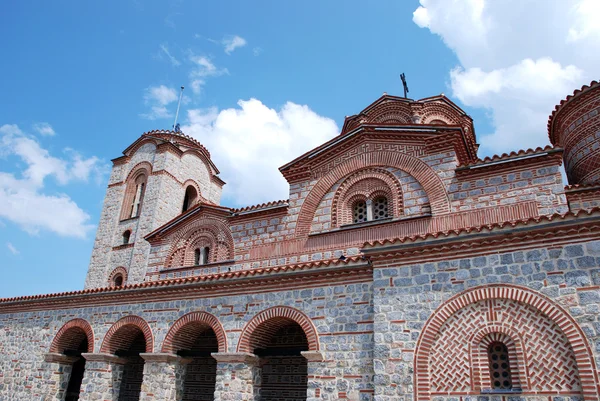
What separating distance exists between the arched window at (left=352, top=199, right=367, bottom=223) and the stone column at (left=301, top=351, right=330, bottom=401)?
3586 mm

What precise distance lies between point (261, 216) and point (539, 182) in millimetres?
6055

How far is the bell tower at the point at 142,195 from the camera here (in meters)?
16.7

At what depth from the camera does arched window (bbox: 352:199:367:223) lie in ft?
33.7

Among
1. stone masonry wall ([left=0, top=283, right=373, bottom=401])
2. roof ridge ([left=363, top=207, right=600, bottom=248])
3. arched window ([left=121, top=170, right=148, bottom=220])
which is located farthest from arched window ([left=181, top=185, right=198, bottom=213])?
roof ridge ([left=363, top=207, right=600, bottom=248])

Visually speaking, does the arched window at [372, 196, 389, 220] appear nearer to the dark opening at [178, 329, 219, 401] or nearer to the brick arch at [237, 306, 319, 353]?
the brick arch at [237, 306, 319, 353]

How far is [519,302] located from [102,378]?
8.08 meters

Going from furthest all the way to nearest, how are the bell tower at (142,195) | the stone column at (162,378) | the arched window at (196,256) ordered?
the bell tower at (142,195) < the arched window at (196,256) < the stone column at (162,378)

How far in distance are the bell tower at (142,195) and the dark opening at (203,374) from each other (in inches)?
218

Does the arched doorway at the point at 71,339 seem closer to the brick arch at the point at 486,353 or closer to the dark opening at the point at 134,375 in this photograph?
the dark opening at the point at 134,375

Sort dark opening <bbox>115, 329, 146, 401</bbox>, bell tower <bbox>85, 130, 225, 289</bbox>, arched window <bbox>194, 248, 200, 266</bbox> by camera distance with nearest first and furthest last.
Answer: dark opening <bbox>115, 329, 146, 401</bbox> < arched window <bbox>194, 248, 200, 266</bbox> < bell tower <bbox>85, 130, 225, 289</bbox>

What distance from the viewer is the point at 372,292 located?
7352 mm

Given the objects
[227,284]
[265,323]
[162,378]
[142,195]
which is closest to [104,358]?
[162,378]

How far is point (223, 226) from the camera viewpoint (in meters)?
12.4

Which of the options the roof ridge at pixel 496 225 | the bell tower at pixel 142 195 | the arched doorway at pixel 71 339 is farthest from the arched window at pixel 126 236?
the roof ridge at pixel 496 225
